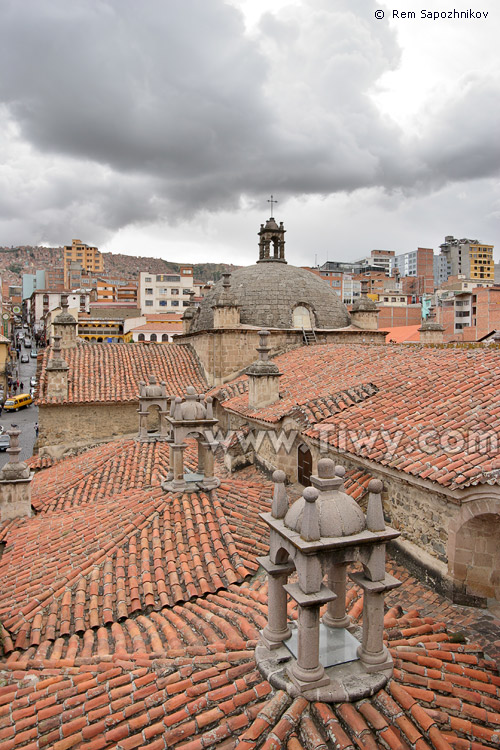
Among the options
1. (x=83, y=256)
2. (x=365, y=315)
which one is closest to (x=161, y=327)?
(x=365, y=315)

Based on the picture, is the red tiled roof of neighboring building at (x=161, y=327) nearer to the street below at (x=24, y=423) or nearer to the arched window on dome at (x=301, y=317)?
the street below at (x=24, y=423)

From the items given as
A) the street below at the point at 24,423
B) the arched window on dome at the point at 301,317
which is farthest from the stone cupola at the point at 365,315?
the street below at the point at 24,423

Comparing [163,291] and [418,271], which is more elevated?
[418,271]

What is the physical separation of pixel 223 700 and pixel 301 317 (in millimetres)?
20609

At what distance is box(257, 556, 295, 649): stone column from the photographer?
5113mm

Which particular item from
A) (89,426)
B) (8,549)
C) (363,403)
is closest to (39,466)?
(89,426)

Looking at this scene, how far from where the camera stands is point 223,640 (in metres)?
6.10

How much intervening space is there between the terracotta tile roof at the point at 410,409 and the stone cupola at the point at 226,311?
283 inches

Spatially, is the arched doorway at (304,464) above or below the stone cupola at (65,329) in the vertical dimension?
below

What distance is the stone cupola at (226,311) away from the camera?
23.0 metres

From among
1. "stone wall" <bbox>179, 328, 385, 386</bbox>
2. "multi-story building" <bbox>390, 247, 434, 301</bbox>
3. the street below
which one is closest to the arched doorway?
"stone wall" <bbox>179, 328, 385, 386</bbox>

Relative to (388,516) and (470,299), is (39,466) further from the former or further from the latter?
(470,299)

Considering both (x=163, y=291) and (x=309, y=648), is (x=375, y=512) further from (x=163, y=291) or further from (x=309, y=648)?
(x=163, y=291)

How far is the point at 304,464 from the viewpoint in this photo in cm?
1255
